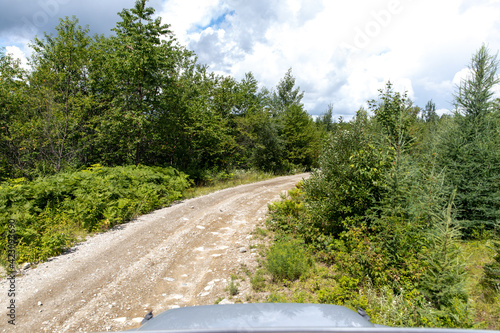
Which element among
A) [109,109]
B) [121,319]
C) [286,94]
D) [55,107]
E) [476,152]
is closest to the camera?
[121,319]

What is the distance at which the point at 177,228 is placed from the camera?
8.07 metres

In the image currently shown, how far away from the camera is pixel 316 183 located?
24.1 ft

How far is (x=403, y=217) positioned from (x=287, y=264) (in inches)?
104

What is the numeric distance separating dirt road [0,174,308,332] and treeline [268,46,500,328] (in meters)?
1.64

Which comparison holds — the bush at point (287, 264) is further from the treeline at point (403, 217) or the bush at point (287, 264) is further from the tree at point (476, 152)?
the tree at point (476, 152)

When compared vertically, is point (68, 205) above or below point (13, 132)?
below

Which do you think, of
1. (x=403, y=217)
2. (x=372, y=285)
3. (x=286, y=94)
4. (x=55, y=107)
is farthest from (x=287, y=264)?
(x=286, y=94)

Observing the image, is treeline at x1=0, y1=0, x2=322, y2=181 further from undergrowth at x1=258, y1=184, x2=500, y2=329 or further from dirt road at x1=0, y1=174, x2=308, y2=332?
undergrowth at x1=258, y1=184, x2=500, y2=329

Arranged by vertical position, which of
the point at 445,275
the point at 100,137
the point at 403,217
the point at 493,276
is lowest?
the point at 493,276

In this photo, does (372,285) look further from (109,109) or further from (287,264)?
(109,109)

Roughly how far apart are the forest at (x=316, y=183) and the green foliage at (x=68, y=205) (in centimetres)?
4

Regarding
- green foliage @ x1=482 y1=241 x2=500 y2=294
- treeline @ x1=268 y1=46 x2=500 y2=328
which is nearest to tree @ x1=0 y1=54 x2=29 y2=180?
treeline @ x1=268 y1=46 x2=500 y2=328

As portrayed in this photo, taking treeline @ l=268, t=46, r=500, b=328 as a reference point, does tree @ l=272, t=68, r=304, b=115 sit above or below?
above

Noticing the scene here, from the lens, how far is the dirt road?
3922mm
